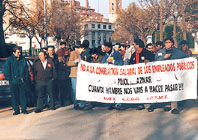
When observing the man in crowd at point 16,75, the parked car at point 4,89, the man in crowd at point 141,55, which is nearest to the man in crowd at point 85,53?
the man in crowd at point 141,55

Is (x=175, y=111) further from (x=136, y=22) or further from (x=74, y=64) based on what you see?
(x=136, y=22)

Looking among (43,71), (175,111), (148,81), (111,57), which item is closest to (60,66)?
(43,71)

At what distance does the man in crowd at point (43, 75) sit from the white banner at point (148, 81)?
4.29 ft

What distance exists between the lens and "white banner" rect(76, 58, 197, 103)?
8.31m

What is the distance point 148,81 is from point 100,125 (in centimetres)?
180

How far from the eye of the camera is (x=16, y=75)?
865cm

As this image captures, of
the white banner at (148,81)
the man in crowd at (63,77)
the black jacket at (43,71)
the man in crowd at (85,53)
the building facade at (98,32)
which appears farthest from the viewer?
the building facade at (98,32)

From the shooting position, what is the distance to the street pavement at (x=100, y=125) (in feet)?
21.5

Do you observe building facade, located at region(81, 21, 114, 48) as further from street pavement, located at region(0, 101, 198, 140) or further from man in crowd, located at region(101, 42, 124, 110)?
street pavement, located at region(0, 101, 198, 140)

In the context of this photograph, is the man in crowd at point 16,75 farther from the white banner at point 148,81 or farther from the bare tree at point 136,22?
the bare tree at point 136,22

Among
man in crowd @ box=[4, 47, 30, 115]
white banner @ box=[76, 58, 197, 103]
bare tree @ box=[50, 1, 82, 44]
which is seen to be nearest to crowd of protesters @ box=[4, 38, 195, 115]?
man in crowd @ box=[4, 47, 30, 115]

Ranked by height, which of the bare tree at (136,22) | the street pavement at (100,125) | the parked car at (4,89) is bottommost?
the street pavement at (100,125)

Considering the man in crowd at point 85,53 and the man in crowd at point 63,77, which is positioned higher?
the man in crowd at point 85,53

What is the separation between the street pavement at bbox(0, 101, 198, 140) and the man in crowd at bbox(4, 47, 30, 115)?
494mm
